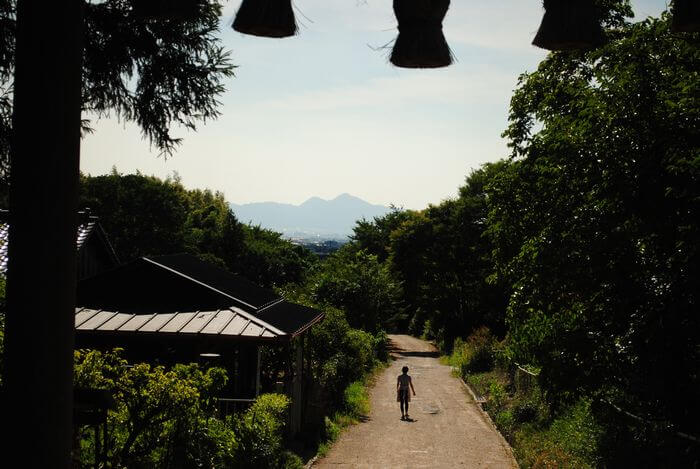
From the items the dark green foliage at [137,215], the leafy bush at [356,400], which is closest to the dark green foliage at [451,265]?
the leafy bush at [356,400]

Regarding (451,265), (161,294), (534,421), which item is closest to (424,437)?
(534,421)

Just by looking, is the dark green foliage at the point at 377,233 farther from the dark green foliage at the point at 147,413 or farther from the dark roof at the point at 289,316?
the dark green foliage at the point at 147,413

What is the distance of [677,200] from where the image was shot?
36.2 feet

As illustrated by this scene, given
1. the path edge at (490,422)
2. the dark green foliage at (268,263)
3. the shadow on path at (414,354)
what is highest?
the dark green foliage at (268,263)

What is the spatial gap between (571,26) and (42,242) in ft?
5.81

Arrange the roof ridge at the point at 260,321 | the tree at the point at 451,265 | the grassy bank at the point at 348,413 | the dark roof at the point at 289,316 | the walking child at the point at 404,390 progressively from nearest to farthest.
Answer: the roof ridge at the point at 260,321 → the dark roof at the point at 289,316 → the grassy bank at the point at 348,413 → the walking child at the point at 404,390 → the tree at the point at 451,265

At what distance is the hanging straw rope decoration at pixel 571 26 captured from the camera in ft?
6.89

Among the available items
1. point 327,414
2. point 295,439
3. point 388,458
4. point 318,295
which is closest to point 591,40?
point 388,458

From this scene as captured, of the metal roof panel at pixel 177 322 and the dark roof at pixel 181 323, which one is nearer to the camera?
the dark roof at pixel 181 323

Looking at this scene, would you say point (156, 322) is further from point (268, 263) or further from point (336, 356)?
point (268, 263)

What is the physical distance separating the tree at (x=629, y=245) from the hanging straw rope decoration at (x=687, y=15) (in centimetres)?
827

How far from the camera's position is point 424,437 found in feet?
57.1

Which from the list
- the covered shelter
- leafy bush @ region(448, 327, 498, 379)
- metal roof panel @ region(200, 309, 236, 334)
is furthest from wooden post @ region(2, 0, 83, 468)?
leafy bush @ region(448, 327, 498, 379)

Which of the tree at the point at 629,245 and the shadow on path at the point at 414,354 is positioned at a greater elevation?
the tree at the point at 629,245
